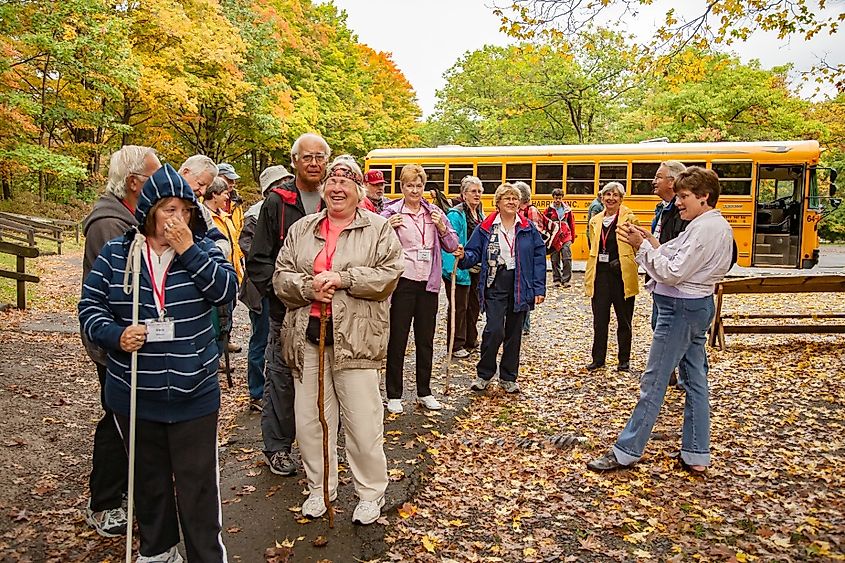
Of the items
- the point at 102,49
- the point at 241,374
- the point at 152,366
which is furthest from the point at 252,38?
the point at 152,366

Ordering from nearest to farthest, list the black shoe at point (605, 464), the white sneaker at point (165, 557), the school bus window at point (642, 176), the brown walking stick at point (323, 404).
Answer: the white sneaker at point (165, 557), the brown walking stick at point (323, 404), the black shoe at point (605, 464), the school bus window at point (642, 176)

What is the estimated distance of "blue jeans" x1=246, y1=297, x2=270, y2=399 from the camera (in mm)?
5648

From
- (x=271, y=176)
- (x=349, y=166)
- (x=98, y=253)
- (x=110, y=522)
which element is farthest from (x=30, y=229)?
(x=349, y=166)

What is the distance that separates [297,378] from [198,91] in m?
22.6

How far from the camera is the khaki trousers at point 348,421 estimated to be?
12.5 feet

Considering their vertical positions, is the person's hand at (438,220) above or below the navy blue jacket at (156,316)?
above

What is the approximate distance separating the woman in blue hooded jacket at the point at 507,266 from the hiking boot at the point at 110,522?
3682mm

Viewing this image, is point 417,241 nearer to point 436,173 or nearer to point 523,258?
point 523,258

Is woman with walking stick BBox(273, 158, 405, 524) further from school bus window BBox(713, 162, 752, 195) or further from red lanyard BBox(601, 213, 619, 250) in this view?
school bus window BBox(713, 162, 752, 195)

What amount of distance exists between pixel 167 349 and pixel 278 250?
1.59 metres

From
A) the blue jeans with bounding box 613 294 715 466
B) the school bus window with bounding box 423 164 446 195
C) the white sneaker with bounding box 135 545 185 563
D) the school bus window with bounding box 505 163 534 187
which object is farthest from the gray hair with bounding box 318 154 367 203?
the school bus window with bounding box 423 164 446 195

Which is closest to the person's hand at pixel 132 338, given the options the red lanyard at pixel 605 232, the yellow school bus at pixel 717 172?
the red lanyard at pixel 605 232

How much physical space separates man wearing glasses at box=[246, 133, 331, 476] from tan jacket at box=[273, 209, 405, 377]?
0.50 meters

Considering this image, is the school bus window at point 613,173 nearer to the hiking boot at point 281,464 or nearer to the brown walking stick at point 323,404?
the hiking boot at point 281,464
